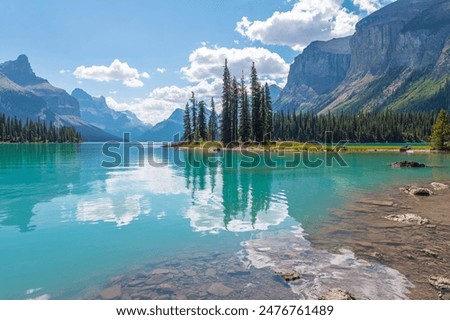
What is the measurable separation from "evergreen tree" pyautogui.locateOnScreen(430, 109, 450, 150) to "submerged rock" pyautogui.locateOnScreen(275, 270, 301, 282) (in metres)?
104

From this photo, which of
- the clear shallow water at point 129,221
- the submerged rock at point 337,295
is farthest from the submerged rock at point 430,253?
the submerged rock at point 337,295

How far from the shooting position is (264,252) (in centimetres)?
1577

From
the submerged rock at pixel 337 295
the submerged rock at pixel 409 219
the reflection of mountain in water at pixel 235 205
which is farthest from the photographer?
the reflection of mountain in water at pixel 235 205

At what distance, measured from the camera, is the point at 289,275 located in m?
12.6

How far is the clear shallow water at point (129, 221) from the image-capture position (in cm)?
1404

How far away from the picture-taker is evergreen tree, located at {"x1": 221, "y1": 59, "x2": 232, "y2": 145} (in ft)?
398

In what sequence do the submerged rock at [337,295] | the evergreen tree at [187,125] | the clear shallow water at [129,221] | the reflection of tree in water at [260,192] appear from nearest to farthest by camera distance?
1. the submerged rock at [337,295]
2. the clear shallow water at [129,221]
3. the reflection of tree in water at [260,192]
4. the evergreen tree at [187,125]

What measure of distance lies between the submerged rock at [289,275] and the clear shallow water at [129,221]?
5.41 feet

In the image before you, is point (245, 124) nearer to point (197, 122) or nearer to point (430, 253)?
point (197, 122)

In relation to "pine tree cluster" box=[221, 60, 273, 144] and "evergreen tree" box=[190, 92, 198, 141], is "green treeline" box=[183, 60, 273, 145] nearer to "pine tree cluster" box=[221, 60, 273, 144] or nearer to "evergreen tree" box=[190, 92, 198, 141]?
"pine tree cluster" box=[221, 60, 273, 144]

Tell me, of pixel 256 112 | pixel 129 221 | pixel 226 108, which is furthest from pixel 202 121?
pixel 129 221

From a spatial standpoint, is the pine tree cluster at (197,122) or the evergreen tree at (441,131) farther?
the pine tree cluster at (197,122)

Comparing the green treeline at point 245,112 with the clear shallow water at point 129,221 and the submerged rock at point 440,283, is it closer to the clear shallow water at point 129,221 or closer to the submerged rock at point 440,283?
the clear shallow water at point 129,221

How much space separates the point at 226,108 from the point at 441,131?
223ft
